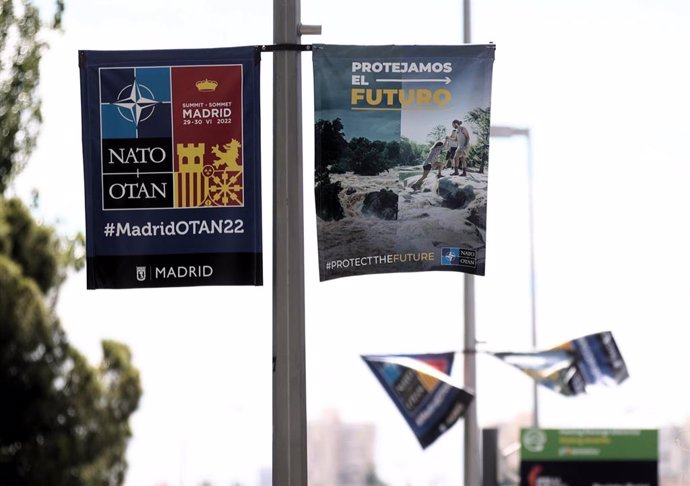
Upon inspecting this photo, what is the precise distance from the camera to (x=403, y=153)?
12281 millimetres

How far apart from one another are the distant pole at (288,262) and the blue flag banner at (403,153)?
1.07 ft

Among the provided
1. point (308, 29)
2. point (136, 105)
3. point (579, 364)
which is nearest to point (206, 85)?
point (136, 105)

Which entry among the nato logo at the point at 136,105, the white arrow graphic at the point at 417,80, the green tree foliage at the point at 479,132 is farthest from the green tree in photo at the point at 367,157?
the nato logo at the point at 136,105

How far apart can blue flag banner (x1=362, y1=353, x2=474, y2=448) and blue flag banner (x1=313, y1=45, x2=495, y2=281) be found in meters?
10.7

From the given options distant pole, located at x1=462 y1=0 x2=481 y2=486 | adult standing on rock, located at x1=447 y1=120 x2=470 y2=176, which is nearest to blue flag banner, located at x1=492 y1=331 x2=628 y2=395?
distant pole, located at x1=462 y1=0 x2=481 y2=486

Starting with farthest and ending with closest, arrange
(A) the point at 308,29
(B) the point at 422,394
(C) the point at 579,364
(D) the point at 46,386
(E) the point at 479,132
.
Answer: (B) the point at 422,394 → (C) the point at 579,364 → (A) the point at 308,29 → (E) the point at 479,132 → (D) the point at 46,386

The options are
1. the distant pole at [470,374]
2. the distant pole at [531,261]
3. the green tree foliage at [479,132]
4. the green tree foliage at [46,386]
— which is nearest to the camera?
the green tree foliage at [46,386]

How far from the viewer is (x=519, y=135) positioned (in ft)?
94.4

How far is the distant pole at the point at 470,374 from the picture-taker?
23.0 m

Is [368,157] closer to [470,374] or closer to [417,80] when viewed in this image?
[417,80]

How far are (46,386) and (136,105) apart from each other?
10.4 ft

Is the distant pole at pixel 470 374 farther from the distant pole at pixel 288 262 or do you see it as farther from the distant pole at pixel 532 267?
the distant pole at pixel 288 262

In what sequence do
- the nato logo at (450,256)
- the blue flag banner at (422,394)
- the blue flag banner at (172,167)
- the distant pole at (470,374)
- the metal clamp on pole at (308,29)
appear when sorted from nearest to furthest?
the blue flag banner at (172,167) < the nato logo at (450,256) < the metal clamp on pole at (308,29) < the blue flag banner at (422,394) < the distant pole at (470,374)

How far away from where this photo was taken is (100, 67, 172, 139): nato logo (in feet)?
39.8
